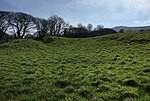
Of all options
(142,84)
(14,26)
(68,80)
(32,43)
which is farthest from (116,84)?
(14,26)

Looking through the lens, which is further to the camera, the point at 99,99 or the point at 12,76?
the point at 12,76

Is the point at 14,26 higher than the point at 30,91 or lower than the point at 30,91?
higher

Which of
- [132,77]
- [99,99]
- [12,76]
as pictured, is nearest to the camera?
[99,99]

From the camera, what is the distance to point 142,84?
11.1 meters

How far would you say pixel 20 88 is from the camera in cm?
1237

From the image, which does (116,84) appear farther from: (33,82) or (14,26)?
(14,26)

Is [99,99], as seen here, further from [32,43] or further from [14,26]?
[14,26]

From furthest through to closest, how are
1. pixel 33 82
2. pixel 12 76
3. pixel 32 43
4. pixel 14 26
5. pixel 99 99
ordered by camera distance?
pixel 14 26 → pixel 32 43 → pixel 12 76 → pixel 33 82 → pixel 99 99

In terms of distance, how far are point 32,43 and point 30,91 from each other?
3346 centimetres

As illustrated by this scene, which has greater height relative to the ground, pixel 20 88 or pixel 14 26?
pixel 14 26

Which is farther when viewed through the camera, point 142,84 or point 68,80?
point 68,80

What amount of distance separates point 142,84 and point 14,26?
75.7 m

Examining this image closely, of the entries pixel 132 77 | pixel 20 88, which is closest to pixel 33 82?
pixel 20 88

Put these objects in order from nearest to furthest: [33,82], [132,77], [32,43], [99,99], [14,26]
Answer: [99,99] < [132,77] < [33,82] < [32,43] < [14,26]
